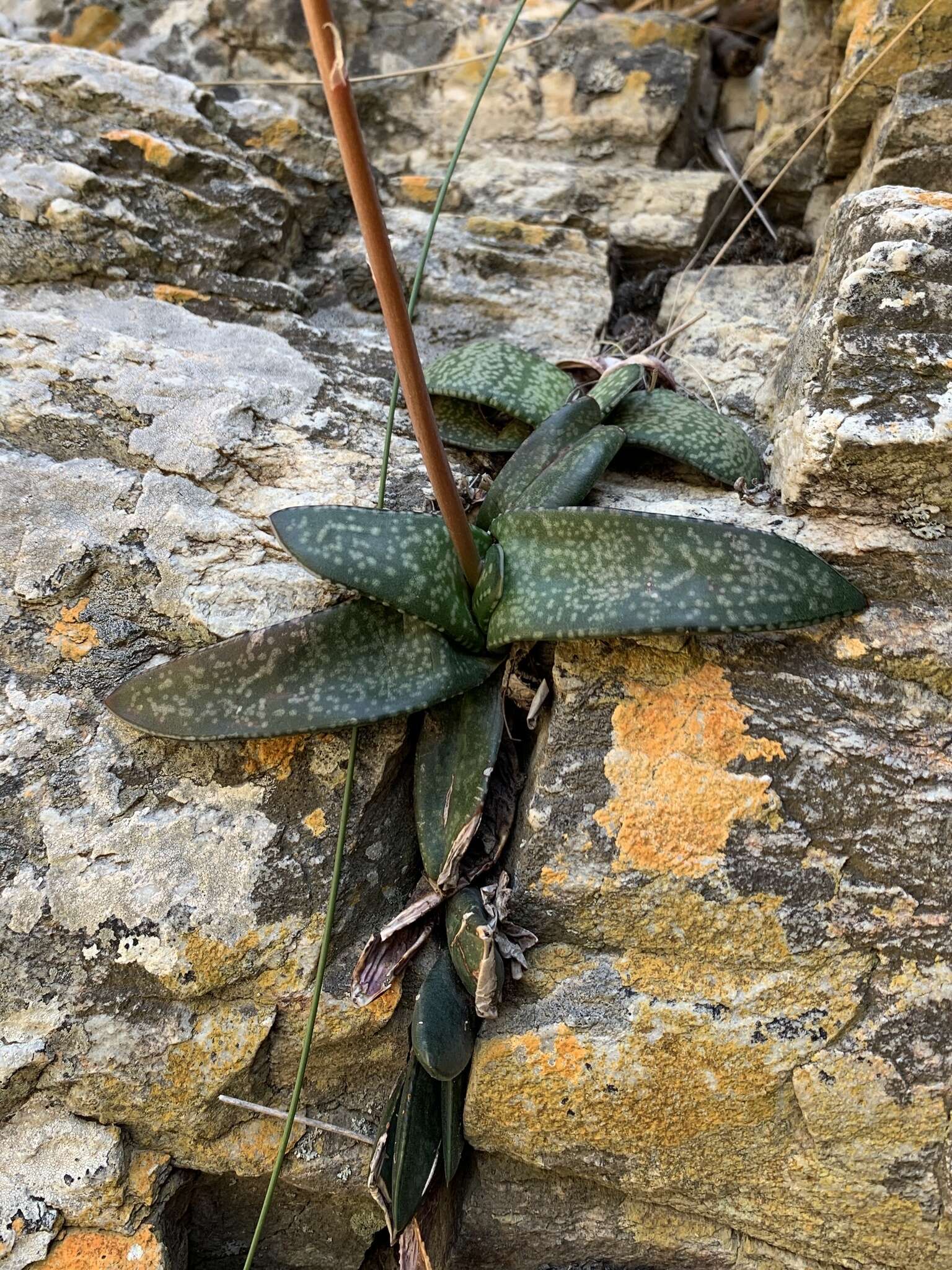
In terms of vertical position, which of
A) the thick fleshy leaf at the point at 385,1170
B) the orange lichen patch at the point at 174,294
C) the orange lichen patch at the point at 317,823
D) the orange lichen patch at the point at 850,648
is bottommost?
the thick fleshy leaf at the point at 385,1170

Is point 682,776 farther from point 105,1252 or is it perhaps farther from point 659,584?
point 105,1252

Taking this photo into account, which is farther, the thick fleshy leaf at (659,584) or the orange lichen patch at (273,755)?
the orange lichen patch at (273,755)

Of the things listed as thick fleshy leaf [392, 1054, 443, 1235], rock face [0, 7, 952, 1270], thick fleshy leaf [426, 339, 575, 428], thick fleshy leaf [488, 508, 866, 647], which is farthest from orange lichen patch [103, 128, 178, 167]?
thick fleshy leaf [392, 1054, 443, 1235]

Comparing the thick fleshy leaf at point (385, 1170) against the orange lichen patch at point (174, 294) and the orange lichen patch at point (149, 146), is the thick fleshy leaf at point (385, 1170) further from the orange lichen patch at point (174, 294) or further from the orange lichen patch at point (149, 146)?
the orange lichen patch at point (149, 146)

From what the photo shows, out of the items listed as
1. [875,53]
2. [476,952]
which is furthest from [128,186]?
[476,952]

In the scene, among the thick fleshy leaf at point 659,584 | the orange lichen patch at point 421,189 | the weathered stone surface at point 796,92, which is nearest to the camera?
the thick fleshy leaf at point 659,584

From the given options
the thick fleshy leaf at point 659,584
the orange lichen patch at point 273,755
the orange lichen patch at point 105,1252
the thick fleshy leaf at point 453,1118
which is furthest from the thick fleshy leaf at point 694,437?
the orange lichen patch at point 105,1252

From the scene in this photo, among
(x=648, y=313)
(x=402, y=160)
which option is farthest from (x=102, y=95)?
(x=648, y=313)

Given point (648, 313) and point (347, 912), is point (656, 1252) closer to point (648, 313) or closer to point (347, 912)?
point (347, 912)
